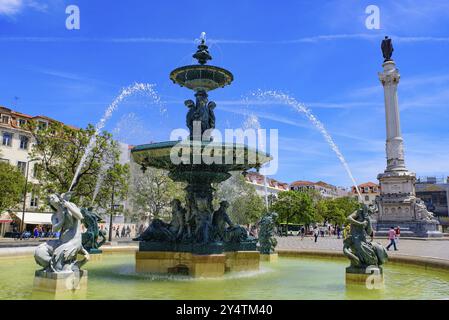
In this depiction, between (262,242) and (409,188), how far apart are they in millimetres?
38249

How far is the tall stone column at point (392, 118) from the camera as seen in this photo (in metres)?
50.7

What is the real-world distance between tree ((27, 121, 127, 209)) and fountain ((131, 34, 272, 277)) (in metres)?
17.3

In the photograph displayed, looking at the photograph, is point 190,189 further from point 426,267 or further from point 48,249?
point 426,267

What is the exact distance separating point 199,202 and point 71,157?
19.9m

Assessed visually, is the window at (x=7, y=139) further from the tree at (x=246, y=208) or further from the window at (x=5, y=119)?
the tree at (x=246, y=208)

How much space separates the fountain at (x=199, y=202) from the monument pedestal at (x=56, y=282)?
380 centimetres

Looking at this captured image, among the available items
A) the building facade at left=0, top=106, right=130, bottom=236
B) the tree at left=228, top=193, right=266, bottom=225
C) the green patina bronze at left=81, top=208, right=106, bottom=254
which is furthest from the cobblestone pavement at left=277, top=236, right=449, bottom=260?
the building facade at left=0, top=106, right=130, bottom=236

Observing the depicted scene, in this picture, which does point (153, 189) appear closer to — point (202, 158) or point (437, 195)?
point (202, 158)

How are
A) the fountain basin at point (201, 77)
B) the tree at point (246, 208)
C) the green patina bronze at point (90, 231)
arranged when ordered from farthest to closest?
the tree at point (246, 208)
the green patina bronze at point (90, 231)
the fountain basin at point (201, 77)

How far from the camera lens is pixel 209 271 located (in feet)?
35.5

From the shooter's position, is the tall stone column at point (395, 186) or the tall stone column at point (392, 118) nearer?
the tall stone column at point (395, 186)

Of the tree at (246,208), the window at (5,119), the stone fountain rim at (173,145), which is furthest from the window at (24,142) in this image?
the stone fountain rim at (173,145)

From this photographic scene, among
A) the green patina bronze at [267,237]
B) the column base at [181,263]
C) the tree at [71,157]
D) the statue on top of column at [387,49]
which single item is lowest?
the column base at [181,263]
